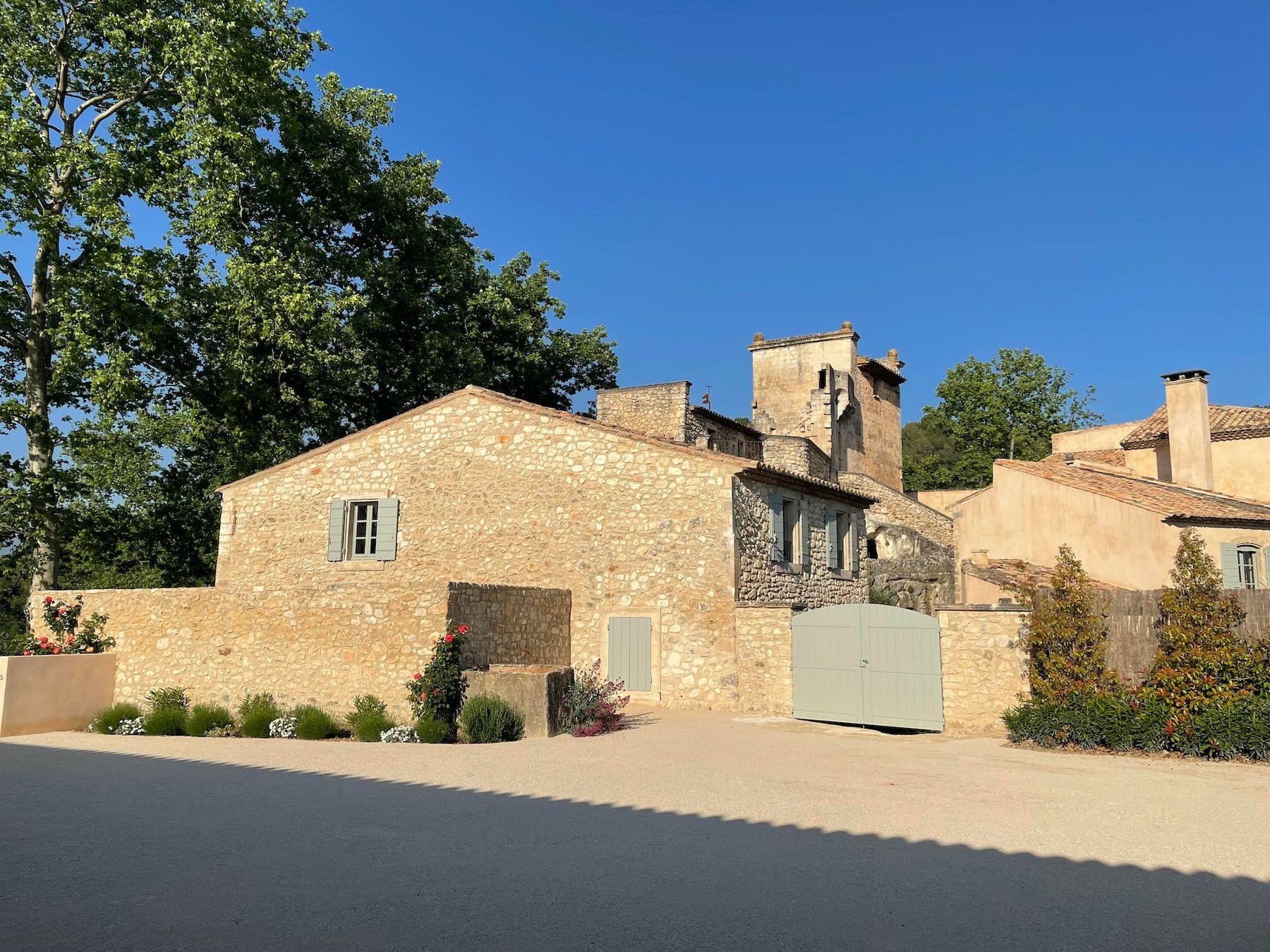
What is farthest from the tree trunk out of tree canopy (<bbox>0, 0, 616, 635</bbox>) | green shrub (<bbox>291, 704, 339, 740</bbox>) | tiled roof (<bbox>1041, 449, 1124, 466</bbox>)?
tiled roof (<bbox>1041, 449, 1124, 466</bbox>)

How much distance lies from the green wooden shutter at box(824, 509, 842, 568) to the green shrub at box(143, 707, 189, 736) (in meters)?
13.0

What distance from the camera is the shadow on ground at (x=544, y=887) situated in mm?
4789

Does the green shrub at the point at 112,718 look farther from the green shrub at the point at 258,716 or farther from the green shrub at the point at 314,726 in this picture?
the green shrub at the point at 314,726

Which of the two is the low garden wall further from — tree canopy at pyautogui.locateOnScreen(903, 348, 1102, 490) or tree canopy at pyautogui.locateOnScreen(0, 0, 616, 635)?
tree canopy at pyautogui.locateOnScreen(903, 348, 1102, 490)

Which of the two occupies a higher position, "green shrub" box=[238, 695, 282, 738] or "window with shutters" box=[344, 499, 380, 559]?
"window with shutters" box=[344, 499, 380, 559]

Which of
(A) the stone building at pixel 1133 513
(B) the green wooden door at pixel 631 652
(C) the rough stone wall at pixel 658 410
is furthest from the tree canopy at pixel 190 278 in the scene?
(A) the stone building at pixel 1133 513

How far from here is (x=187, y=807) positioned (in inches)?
324

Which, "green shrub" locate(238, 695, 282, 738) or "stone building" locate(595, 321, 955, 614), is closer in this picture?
"green shrub" locate(238, 695, 282, 738)

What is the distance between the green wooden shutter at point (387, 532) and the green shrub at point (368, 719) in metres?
5.90

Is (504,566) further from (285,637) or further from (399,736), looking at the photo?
(399,736)

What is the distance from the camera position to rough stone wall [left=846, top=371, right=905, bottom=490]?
4128cm

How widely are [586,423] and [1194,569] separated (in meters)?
10.9

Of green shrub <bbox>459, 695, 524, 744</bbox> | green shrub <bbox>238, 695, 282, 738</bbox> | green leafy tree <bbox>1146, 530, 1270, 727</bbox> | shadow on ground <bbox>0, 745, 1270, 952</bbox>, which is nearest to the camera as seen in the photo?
shadow on ground <bbox>0, 745, 1270, 952</bbox>

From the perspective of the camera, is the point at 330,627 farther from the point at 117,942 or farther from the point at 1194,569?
the point at 1194,569
